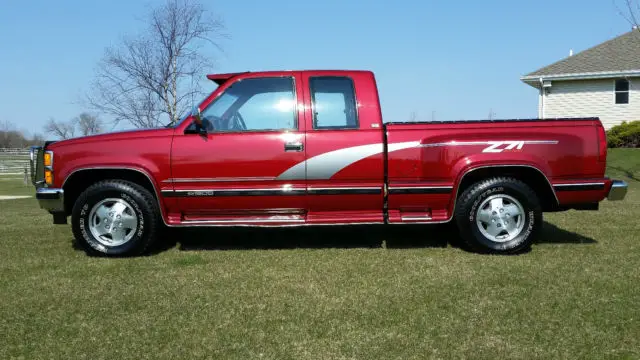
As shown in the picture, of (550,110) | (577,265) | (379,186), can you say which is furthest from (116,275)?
(550,110)

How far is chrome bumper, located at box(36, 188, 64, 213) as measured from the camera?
540 cm

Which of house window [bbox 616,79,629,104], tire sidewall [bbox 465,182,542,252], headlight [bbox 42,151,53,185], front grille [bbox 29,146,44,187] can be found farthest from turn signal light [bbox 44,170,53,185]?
house window [bbox 616,79,629,104]

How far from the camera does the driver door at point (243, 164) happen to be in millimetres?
5277

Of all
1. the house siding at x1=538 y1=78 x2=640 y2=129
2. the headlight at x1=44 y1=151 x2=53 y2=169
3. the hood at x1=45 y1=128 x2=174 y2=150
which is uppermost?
the house siding at x1=538 y1=78 x2=640 y2=129

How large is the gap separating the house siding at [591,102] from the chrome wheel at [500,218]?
1732cm

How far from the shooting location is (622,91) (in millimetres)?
20531

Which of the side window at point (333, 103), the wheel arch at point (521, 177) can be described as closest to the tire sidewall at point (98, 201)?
the side window at point (333, 103)

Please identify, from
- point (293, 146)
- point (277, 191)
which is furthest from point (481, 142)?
point (277, 191)

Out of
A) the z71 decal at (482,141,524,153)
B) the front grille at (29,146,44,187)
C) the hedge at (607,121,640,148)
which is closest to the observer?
the z71 decal at (482,141,524,153)

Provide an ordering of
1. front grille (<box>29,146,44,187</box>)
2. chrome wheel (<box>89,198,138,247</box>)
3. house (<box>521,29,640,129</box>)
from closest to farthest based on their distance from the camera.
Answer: chrome wheel (<box>89,198,138,247</box>) → front grille (<box>29,146,44,187</box>) → house (<box>521,29,640,129</box>)

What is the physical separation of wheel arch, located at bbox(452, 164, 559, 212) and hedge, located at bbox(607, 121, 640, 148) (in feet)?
54.3

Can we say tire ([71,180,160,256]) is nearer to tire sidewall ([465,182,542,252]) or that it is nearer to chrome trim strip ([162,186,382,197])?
chrome trim strip ([162,186,382,197])

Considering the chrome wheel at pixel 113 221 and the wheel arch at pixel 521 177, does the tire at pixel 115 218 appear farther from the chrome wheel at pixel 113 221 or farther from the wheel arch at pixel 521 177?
the wheel arch at pixel 521 177

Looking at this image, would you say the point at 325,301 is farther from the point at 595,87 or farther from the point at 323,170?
the point at 595,87
